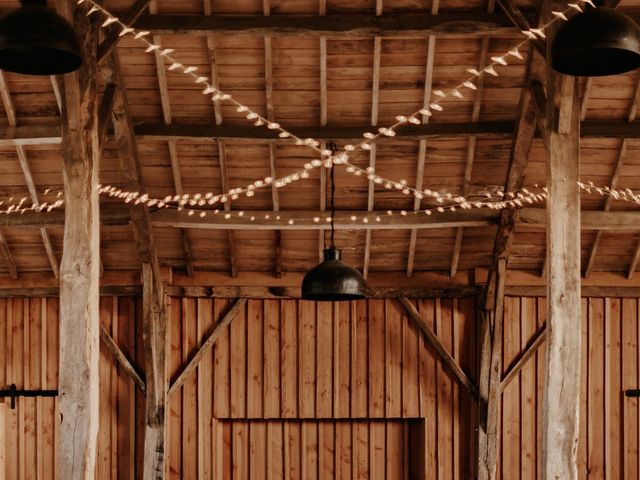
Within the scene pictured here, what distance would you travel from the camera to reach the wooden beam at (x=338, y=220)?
8344 mm

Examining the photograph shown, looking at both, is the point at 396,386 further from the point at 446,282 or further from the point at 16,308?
the point at 16,308

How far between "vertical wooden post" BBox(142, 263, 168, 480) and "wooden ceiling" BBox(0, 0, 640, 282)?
763 millimetres

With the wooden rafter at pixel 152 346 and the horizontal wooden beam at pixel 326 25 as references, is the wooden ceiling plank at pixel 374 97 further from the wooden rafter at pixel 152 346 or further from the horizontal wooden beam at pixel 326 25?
the wooden rafter at pixel 152 346

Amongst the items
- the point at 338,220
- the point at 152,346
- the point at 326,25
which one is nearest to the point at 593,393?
the point at 338,220

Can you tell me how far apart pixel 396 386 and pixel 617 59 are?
597cm

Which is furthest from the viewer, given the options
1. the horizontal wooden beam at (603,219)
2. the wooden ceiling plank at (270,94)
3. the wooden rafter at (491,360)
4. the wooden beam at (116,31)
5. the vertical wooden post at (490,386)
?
the vertical wooden post at (490,386)

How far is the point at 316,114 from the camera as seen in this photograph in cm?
755

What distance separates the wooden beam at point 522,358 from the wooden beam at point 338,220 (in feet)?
5.35

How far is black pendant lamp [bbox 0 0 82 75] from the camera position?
372 centimetres

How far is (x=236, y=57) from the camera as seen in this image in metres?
7.04

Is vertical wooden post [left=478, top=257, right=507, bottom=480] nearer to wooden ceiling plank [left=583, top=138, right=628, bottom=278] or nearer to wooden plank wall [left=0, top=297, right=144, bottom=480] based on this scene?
wooden ceiling plank [left=583, top=138, right=628, bottom=278]

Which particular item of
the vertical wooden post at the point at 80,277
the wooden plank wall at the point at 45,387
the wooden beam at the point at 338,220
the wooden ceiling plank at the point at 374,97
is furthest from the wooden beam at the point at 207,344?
the vertical wooden post at the point at 80,277

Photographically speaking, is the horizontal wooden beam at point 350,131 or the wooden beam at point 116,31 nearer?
the wooden beam at point 116,31

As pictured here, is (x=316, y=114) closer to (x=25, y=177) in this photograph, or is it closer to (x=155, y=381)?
(x=25, y=177)
